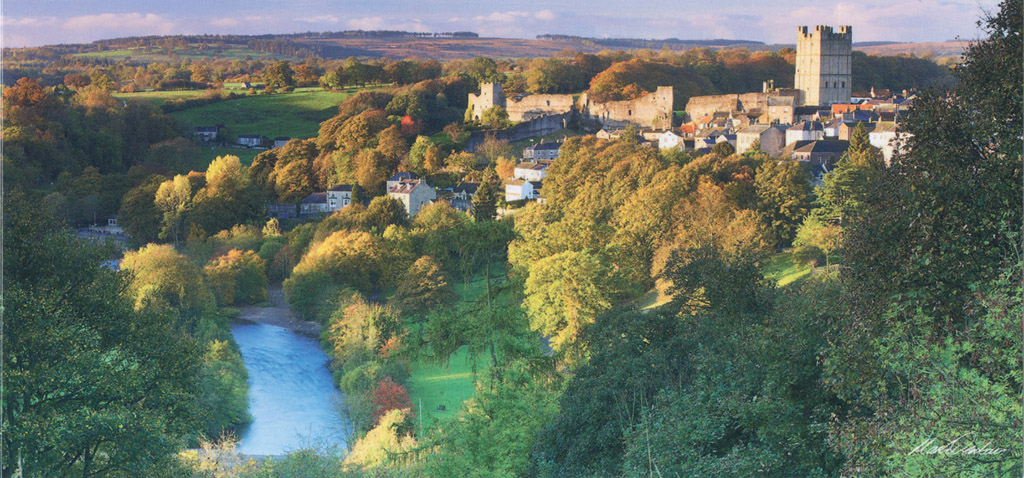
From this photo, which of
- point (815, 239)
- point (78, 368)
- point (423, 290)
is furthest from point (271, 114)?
point (78, 368)

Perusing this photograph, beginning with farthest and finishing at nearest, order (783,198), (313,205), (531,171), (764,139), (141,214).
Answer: (313,205)
(531,171)
(141,214)
(764,139)
(783,198)

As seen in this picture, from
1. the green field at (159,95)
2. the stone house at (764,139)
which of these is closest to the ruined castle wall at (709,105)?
the stone house at (764,139)

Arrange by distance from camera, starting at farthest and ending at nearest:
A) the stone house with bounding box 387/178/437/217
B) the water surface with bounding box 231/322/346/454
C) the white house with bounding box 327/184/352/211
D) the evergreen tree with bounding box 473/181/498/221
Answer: the white house with bounding box 327/184/352/211 → the stone house with bounding box 387/178/437/217 → the evergreen tree with bounding box 473/181/498/221 → the water surface with bounding box 231/322/346/454

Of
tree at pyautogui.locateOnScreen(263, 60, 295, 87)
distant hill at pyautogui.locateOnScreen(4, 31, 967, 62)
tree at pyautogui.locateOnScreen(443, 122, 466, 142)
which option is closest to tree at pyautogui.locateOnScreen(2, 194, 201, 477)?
tree at pyautogui.locateOnScreen(443, 122, 466, 142)

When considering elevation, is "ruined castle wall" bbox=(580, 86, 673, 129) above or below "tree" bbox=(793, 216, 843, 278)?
above

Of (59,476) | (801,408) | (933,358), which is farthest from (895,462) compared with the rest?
(59,476)

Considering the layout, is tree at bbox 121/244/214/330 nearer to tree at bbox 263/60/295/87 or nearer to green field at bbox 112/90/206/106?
green field at bbox 112/90/206/106

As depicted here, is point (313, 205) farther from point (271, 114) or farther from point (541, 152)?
point (271, 114)
